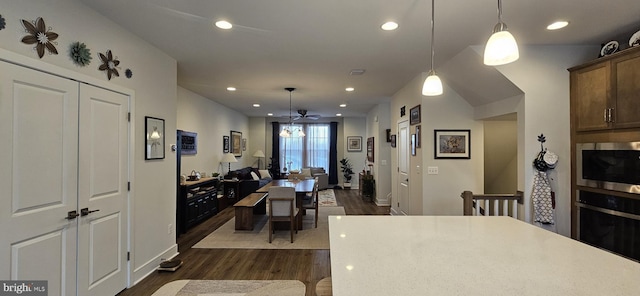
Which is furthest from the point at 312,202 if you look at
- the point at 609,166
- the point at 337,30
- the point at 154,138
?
the point at 609,166

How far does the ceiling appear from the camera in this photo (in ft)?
7.57

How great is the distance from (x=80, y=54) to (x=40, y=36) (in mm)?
324

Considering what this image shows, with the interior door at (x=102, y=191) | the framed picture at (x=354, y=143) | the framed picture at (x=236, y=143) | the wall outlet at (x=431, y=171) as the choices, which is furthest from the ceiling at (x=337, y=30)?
the framed picture at (x=354, y=143)

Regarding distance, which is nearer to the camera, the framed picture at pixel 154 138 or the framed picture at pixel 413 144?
the framed picture at pixel 154 138

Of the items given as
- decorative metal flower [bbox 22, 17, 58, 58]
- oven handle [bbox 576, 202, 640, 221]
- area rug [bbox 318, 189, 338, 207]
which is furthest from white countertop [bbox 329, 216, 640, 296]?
area rug [bbox 318, 189, 338, 207]

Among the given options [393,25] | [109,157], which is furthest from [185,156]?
[393,25]

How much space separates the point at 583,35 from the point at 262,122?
894 centimetres

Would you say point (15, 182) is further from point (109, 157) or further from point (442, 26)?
point (442, 26)

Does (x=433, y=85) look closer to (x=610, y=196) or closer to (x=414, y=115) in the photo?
(x=610, y=196)

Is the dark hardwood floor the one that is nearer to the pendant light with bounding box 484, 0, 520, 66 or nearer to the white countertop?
the white countertop

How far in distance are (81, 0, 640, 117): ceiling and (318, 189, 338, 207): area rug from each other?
3.85 m

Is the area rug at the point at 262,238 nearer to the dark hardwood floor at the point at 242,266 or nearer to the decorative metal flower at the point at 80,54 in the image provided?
the dark hardwood floor at the point at 242,266

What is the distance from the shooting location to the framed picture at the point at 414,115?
14.6ft

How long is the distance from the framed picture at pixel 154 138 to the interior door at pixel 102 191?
0.29 metres
